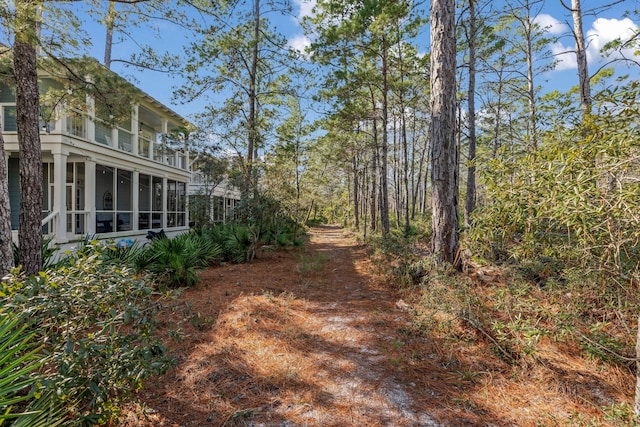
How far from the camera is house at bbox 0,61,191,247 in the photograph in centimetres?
738

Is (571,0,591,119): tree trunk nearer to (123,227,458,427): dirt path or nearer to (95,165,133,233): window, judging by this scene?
(123,227,458,427): dirt path

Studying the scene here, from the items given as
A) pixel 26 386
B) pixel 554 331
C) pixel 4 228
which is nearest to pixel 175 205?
pixel 4 228

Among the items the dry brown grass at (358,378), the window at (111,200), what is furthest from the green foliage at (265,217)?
the window at (111,200)

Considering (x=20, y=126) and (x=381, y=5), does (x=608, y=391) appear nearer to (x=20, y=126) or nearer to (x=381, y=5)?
(x=20, y=126)

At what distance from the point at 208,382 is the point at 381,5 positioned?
1012cm

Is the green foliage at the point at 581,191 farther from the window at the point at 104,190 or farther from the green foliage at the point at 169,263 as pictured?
the window at the point at 104,190

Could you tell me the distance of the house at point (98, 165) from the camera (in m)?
7.38

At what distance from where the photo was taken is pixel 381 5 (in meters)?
8.55

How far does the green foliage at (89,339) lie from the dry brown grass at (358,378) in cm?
32

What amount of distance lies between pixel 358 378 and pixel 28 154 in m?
5.35

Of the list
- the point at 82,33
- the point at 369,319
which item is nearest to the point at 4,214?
the point at 82,33

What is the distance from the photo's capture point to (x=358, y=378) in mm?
2824

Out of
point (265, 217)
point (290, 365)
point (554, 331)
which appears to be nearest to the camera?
point (554, 331)

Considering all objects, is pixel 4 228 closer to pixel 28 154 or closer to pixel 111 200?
pixel 28 154
